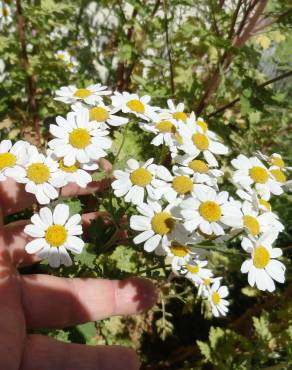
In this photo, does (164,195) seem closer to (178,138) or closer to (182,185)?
(182,185)

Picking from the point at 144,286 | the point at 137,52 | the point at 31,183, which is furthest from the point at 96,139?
the point at 137,52

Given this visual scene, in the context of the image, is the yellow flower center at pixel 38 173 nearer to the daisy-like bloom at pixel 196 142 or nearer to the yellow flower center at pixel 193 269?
the daisy-like bloom at pixel 196 142

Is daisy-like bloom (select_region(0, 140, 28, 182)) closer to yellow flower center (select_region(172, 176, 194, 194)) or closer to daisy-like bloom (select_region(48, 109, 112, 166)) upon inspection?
daisy-like bloom (select_region(48, 109, 112, 166))

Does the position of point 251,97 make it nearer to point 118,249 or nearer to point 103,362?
point 118,249

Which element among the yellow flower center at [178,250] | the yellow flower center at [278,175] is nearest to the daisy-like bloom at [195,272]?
the yellow flower center at [178,250]

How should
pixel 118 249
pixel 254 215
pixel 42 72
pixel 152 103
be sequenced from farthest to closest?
pixel 42 72
pixel 152 103
pixel 118 249
pixel 254 215

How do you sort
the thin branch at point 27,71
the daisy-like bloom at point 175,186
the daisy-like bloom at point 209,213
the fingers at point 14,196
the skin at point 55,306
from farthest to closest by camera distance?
the thin branch at point 27,71, the fingers at point 14,196, the skin at point 55,306, the daisy-like bloom at point 175,186, the daisy-like bloom at point 209,213
